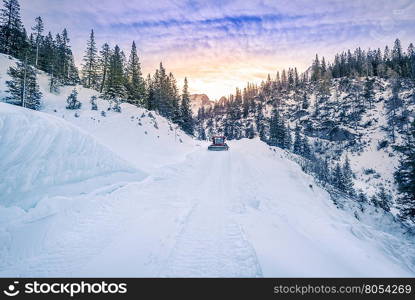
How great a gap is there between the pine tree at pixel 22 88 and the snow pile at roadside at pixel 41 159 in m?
17.8

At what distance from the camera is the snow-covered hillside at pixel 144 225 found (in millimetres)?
3744

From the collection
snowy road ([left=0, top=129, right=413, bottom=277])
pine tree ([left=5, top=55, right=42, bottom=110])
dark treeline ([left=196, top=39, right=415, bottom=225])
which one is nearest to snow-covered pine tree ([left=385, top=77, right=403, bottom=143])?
dark treeline ([left=196, top=39, right=415, bottom=225])

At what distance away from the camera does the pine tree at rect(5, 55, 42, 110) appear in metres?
20.8

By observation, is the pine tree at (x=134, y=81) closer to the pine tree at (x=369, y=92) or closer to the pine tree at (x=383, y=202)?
the pine tree at (x=383, y=202)

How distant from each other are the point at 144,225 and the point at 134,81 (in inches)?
1645

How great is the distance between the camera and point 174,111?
4962 centimetres

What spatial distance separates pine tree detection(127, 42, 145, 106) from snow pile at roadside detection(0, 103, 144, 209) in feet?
100

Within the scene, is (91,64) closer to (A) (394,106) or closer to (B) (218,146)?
(B) (218,146)

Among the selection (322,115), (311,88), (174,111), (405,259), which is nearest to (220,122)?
(311,88)

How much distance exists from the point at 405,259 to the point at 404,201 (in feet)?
35.2

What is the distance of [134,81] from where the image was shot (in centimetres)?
4197

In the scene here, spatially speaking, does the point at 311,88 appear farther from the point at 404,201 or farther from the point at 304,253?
the point at 304,253

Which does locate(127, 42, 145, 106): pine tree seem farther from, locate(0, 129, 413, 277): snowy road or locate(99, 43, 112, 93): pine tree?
locate(0, 129, 413, 277): snowy road

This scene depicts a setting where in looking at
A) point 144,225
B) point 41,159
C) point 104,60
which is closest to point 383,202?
point 144,225
